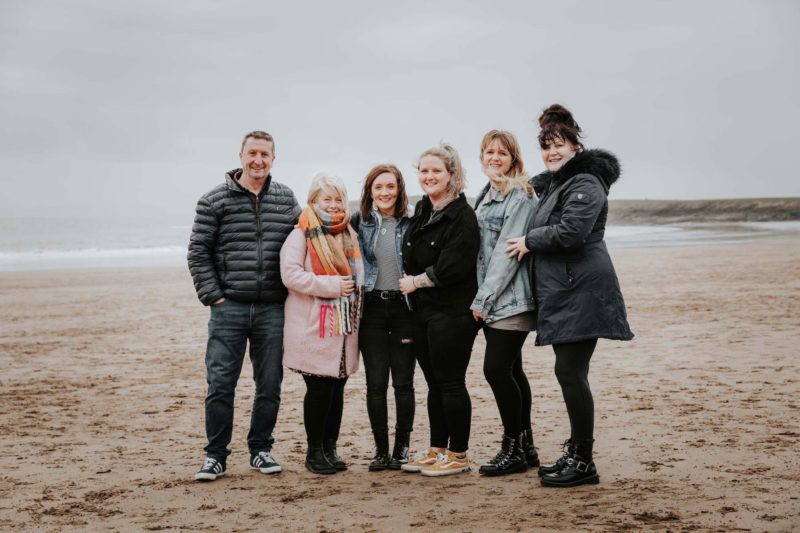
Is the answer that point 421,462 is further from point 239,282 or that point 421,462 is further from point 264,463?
point 239,282

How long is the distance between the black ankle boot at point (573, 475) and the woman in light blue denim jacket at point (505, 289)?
0.34 m

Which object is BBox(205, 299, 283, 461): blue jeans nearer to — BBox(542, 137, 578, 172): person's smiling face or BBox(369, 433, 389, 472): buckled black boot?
BBox(369, 433, 389, 472): buckled black boot

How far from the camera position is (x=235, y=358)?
15.1 ft

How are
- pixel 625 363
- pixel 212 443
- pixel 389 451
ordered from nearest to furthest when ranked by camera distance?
pixel 212 443
pixel 389 451
pixel 625 363

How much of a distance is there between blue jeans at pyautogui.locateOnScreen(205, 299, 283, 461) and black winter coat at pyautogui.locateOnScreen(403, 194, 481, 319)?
899 mm

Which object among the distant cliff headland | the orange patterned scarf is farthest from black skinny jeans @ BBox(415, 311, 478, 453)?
the distant cliff headland

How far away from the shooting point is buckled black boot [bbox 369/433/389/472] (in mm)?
4602

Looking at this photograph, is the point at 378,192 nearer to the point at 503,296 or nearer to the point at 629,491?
the point at 503,296

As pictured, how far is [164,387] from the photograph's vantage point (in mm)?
7266

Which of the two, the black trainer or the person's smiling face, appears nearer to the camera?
the person's smiling face

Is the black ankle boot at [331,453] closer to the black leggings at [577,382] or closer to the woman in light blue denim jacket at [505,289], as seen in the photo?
the woman in light blue denim jacket at [505,289]

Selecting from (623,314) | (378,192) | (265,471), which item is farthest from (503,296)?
(265,471)

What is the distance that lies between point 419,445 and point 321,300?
1.36m

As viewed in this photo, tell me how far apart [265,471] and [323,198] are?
1.65 meters
